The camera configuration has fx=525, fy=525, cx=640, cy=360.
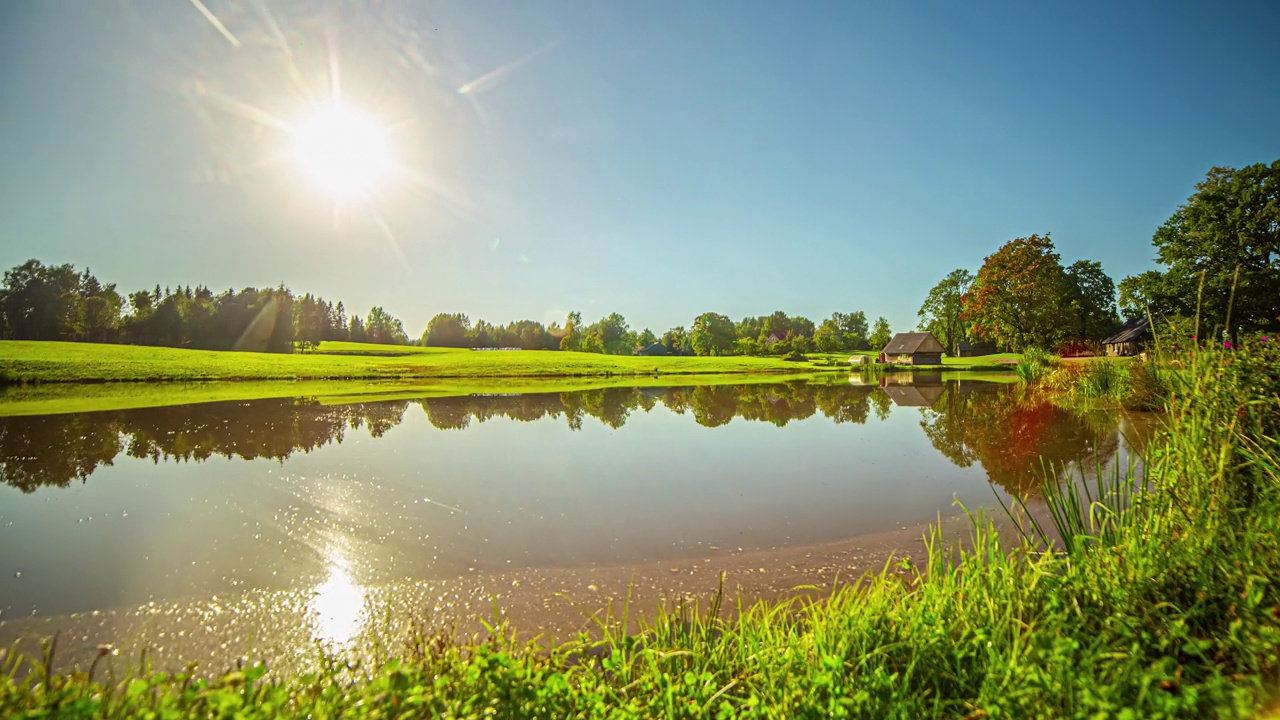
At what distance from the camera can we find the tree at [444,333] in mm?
123062

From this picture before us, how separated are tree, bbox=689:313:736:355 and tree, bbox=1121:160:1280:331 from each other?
2793 inches

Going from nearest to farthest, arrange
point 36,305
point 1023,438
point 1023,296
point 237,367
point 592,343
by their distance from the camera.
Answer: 1. point 1023,438
2. point 237,367
3. point 1023,296
4. point 36,305
5. point 592,343

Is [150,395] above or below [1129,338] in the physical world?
below

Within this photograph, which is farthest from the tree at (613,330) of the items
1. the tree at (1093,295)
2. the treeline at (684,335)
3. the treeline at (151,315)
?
the tree at (1093,295)

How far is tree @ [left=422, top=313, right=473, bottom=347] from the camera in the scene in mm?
123062

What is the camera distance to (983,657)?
9.37 ft

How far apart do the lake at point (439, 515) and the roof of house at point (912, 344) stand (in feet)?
177

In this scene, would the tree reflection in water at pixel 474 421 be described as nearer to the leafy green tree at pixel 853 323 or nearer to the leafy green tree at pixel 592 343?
the leafy green tree at pixel 592 343

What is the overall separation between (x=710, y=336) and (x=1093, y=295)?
57028mm

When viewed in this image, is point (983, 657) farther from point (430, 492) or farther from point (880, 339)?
point (880, 339)

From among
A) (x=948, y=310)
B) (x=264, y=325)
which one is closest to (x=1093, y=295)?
(x=948, y=310)

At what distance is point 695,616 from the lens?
347cm

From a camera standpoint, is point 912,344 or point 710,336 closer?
point 912,344

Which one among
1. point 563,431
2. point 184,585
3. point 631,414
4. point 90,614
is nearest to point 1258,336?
point 184,585
